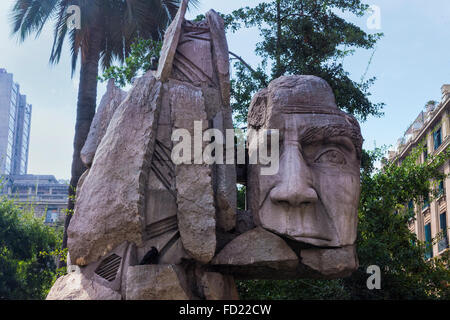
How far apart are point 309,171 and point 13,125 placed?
41137 mm

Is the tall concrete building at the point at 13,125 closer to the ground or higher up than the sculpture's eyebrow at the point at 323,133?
higher up

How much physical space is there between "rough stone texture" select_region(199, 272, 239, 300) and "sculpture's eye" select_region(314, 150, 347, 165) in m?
1.51

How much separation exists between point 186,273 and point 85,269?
0.95 m

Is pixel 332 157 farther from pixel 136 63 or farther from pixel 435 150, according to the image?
pixel 435 150

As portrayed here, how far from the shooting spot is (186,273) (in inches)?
209

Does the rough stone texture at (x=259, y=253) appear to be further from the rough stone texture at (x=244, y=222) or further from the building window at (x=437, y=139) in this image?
the building window at (x=437, y=139)

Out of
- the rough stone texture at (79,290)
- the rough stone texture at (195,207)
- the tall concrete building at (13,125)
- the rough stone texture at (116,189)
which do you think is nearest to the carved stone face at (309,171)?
the rough stone texture at (195,207)

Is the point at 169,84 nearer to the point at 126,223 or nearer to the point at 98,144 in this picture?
the point at 98,144

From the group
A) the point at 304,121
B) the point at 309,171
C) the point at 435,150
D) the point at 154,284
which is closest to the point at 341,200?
the point at 309,171

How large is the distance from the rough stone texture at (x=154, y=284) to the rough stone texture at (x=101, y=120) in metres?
1.58

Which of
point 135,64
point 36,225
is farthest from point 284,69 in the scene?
point 36,225

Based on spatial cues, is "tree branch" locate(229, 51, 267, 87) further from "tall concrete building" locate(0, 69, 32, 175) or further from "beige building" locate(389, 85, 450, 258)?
"tall concrete building" locate(0, 69, 32, 175)

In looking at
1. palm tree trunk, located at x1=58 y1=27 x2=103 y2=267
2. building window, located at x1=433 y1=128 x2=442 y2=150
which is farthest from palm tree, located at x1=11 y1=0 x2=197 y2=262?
building window, located at x1=433 y1=128 x2=442 y2=150

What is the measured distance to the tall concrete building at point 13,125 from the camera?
135ft
